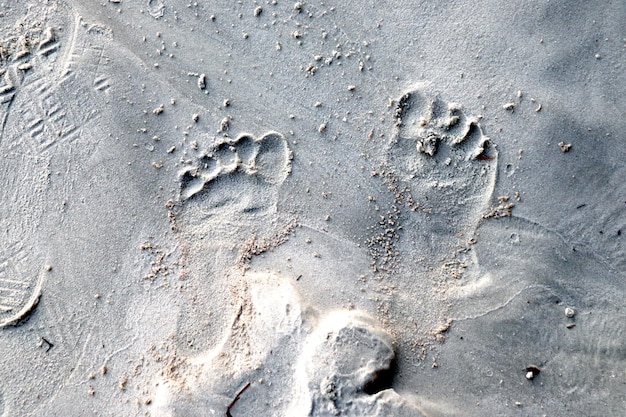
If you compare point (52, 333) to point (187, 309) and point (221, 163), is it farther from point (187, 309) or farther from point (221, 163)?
point (221, 163)

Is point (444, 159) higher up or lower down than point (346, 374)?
higher up

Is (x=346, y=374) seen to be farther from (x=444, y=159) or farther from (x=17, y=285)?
(x=17, y=285)

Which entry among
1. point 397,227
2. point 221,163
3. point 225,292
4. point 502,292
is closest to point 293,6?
point 221,163

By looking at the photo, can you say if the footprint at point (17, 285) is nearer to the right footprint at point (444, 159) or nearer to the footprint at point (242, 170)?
the footprint at point (242, 170)

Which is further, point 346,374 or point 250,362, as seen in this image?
point 250,362

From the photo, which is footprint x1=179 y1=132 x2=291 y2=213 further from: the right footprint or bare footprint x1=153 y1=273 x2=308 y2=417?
the right footprint

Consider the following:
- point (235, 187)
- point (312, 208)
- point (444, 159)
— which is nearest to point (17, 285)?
point (235, 187)
